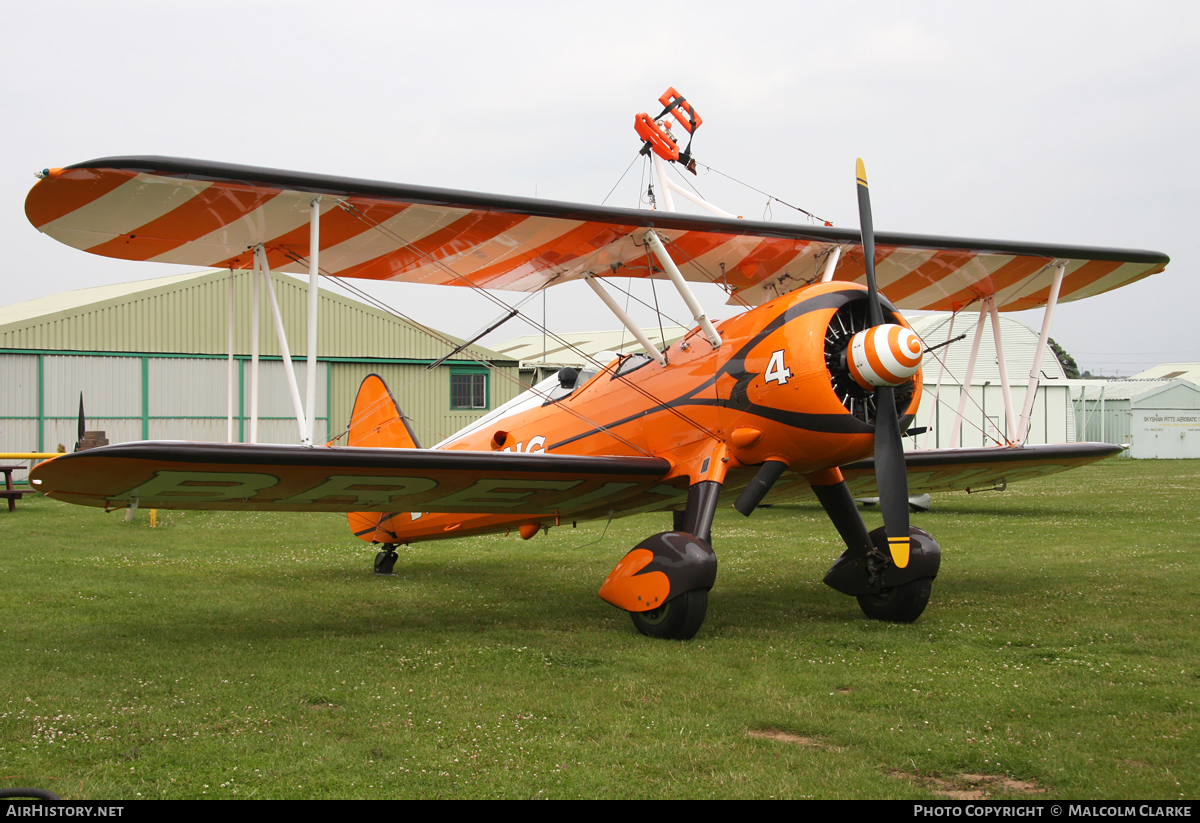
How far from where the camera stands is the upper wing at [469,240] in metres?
6.19

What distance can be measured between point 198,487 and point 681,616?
3.60m

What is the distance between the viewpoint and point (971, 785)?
3.71 m

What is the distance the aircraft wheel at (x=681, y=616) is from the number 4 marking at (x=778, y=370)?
1.65m

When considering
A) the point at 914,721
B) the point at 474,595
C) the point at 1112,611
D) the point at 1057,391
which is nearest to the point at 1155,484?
the point at 1057,391

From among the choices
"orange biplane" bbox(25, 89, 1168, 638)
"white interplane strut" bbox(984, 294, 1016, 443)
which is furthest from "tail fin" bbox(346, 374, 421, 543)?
"white interplane strut" bbox(984, 294, 1016, 443)

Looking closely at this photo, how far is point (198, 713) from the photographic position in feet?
15.7

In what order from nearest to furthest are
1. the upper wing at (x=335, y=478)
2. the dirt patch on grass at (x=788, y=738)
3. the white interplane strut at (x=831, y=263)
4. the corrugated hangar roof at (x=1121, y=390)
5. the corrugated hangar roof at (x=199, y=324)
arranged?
the dirt patch on grass at (x=788, y=738)
the upper wing at (x=335, y=478)
the white interplane strut at (x=831, y=263)
the corrugated hangar roof at (x=199, y=324)
the corrugated hangar roof at (x=1121, y=390)

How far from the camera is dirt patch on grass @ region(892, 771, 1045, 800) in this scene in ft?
11.9

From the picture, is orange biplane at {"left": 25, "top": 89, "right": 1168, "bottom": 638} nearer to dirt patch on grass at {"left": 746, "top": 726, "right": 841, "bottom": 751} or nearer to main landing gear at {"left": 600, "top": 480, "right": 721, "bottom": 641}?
main landing gear at {"left": 600, "top": 480, "right": 721, "bottom": 641}

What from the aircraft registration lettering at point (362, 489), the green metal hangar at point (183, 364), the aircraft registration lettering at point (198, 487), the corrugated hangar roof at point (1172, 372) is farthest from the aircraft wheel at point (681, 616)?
the corrugated hangar roof at point (1172, 372)

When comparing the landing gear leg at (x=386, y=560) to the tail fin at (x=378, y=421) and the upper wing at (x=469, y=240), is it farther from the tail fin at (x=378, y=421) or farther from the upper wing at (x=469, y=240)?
the upper wing at (x=469, y=240)

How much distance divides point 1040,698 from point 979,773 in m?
1.37

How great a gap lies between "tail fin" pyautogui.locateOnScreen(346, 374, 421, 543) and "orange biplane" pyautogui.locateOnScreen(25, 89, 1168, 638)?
2130mm
